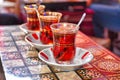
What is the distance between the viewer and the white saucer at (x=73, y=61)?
95 cm

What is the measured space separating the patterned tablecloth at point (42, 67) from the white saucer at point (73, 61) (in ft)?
0.07

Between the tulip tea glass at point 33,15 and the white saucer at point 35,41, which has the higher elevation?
the tulip tea glass at point 33,15

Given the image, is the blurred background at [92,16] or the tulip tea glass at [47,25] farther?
the blurred background at [92,16]

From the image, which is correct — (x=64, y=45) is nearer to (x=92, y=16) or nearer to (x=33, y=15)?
(x=33, y=15)

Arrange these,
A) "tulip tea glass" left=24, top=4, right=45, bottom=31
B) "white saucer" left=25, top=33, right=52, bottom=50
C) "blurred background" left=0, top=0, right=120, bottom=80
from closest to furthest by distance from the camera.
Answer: "white saucer" left=25, top=33, right=52, bottom=50
"tulip tea glass" left=24, top=4, right=45, bottom=31
"blurred background" left=0, top=0, right=120, bottom=80

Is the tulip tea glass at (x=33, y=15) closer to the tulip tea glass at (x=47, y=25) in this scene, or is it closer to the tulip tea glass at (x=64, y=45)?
the tulip tea glass at (x=47, y=25)

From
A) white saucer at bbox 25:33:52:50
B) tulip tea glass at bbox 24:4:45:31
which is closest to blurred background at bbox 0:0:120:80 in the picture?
tulip tea glass at bbox 24:4:45:31

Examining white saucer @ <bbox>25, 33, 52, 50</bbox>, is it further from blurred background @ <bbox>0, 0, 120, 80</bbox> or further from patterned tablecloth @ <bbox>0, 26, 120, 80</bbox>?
blurred background @ <bbox>0, 0, 120, 80</bbox>

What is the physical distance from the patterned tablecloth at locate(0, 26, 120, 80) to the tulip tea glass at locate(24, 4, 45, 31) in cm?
15

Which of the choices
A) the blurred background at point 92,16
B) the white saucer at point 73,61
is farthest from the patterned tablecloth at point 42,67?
the blurred background at point 92,16

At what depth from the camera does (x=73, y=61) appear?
1053 mm

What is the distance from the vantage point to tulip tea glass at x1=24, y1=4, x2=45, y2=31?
1.35 meters

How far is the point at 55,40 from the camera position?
1030 mm

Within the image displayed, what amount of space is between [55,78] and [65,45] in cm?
17
